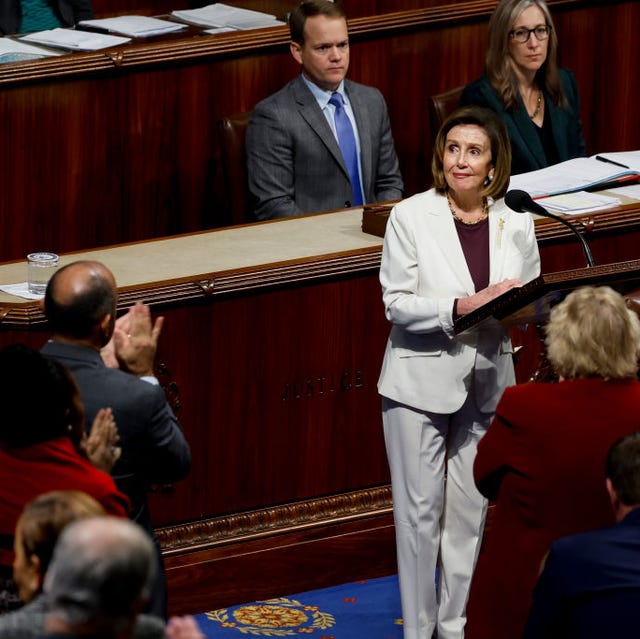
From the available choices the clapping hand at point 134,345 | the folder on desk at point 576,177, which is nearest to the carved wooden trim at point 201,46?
the folder on desk at point 576,177

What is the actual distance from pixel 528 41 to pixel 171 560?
196 centimetres

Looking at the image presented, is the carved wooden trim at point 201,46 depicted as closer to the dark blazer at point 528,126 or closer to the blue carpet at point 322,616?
the dark blazer at point 528,126

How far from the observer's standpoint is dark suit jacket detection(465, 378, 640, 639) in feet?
9.51

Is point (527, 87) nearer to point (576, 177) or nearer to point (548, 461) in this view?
point (576, 177)

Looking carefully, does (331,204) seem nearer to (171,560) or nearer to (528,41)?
(528,41)

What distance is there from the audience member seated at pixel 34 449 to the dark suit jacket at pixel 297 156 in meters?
2.05

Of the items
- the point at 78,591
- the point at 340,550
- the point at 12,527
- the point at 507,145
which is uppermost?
the point at 507,145

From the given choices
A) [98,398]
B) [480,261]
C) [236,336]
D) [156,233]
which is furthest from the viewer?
[156,233]

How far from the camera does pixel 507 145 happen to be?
12.0ft

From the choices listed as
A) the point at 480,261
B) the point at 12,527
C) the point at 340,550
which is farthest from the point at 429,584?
the point at 12,527

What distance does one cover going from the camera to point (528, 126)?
5004 millimetres

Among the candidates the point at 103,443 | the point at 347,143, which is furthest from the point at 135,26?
the point at 103,443

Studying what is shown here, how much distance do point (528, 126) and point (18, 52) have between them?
5.23 feet

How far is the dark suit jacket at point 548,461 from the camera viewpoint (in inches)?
114
